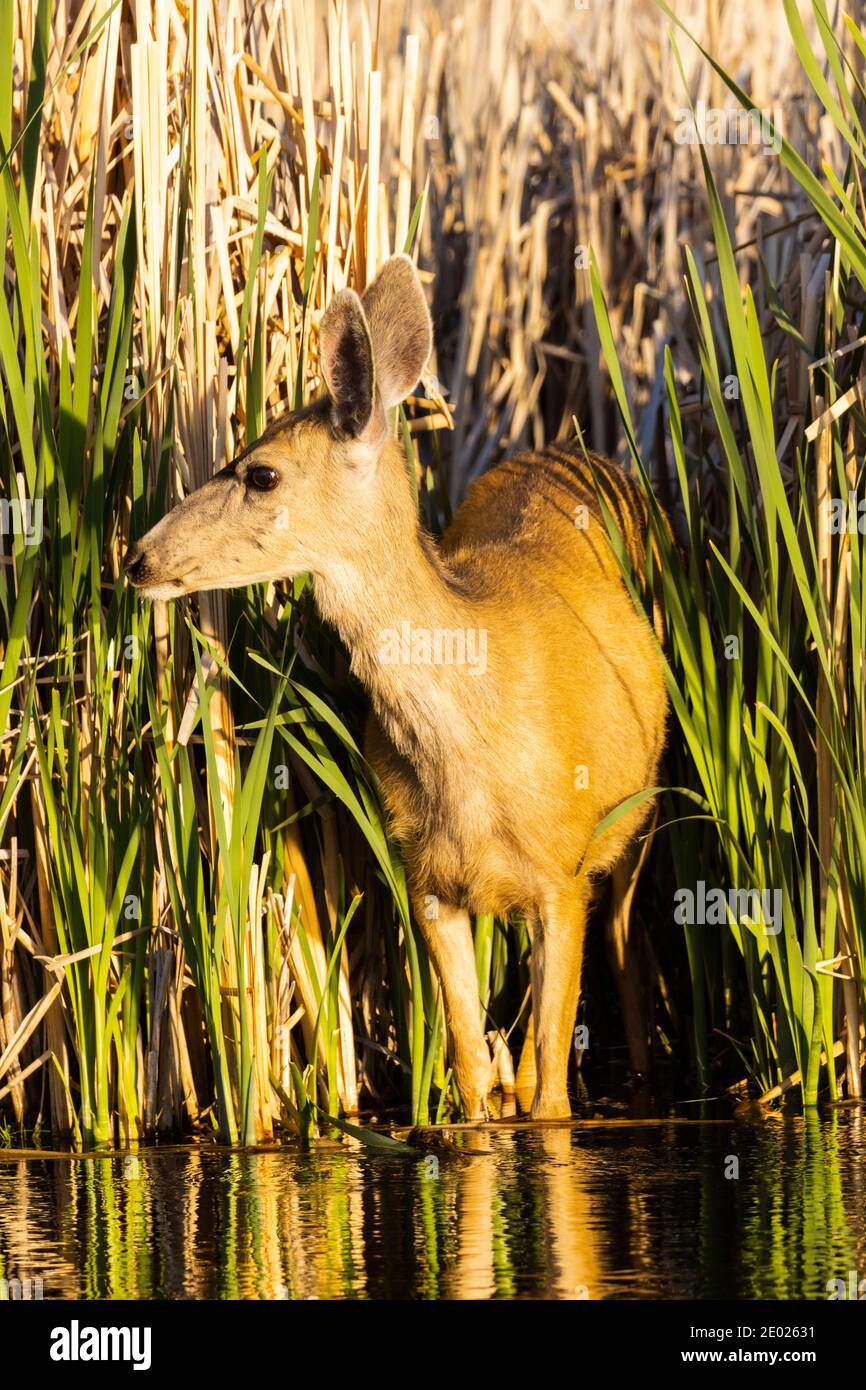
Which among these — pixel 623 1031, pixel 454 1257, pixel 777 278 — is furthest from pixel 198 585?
pixel 777 278

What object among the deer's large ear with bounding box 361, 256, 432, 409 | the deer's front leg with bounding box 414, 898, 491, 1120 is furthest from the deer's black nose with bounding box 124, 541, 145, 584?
the deer's front leg with bounding box 414, 898, 491, 1120

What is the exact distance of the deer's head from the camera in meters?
4.73

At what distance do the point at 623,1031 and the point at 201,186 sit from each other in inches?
129

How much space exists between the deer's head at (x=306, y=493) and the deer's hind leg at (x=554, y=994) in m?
1.21

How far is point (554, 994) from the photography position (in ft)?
16.9

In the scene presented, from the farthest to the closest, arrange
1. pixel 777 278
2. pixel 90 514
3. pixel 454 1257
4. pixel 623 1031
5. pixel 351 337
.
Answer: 1. pixel 777 278
2. pixel 623 1031
3. pixel 90 514
4. pixel 351 337
5. pixel 454 1257

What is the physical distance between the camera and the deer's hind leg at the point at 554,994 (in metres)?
5.14

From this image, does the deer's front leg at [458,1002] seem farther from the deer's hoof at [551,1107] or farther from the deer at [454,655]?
the deer's hoof at [551,1107]

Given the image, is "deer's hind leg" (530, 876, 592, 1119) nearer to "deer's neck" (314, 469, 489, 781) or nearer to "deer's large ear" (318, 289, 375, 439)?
"deer's neck" (314, 469, 489, 781)

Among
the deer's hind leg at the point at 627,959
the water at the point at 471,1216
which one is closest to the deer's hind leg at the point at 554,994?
the water at the point at 471,1216

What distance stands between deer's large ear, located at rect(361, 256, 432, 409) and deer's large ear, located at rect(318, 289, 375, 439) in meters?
0.06

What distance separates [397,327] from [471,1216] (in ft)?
7.54

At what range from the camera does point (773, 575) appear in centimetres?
495

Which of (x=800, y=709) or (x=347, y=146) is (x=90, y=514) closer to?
(x=347, y=146)
